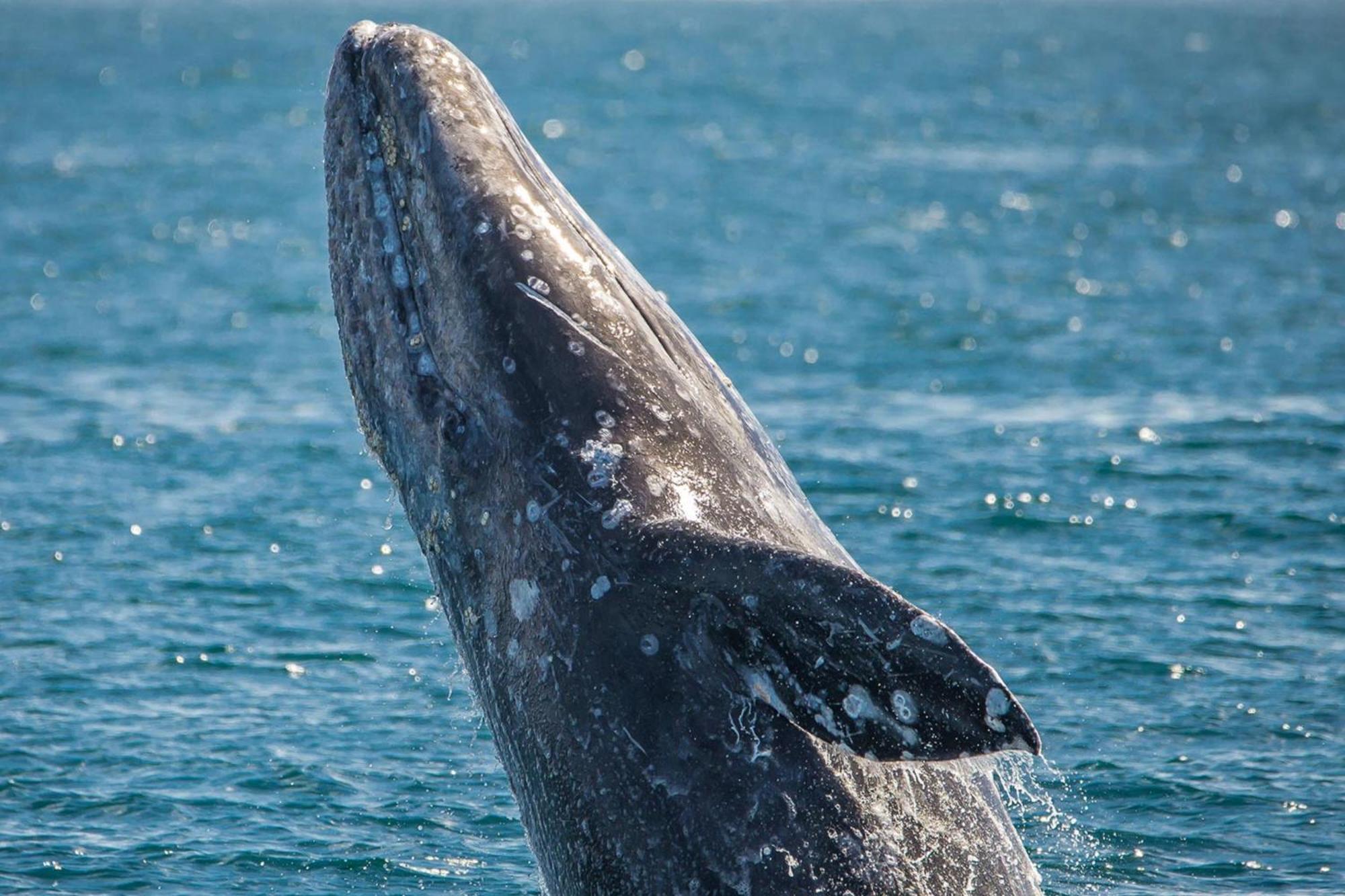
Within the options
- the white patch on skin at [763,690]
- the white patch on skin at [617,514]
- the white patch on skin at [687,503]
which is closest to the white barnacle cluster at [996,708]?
the white patch on skin at [763,690]

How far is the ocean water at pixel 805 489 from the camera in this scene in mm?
10328

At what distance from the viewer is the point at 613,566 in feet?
21.7

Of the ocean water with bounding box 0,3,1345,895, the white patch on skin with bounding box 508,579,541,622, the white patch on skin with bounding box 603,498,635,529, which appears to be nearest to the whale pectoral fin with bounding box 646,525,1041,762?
the white patch on skin with bounding box 603,498,635,529

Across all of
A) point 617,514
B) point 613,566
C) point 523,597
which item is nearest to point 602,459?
point 617,514

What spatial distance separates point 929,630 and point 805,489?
1177 cm

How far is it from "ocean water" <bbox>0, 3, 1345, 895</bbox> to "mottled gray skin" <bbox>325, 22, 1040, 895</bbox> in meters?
1.51

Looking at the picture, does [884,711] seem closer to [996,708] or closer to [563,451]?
[996,708]

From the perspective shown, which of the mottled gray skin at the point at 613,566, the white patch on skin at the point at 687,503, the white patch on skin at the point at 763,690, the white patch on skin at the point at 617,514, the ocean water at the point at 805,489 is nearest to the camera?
the mottled gray skin at the point at 613,566

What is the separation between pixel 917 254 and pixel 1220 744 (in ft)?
76.8

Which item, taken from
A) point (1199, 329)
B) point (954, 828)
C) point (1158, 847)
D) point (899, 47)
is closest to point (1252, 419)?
point (1199, 329)

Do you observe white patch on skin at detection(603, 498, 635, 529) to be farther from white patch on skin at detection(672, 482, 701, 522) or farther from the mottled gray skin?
white patch on skin at detection(672, 482, 701, 522)

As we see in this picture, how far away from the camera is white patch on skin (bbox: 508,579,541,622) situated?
6.86 m

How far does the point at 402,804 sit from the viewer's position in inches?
414

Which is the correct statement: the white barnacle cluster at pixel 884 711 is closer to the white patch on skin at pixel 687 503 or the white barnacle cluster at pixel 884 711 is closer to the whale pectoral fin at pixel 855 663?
the whale pectoral fin at pixel 855 663
